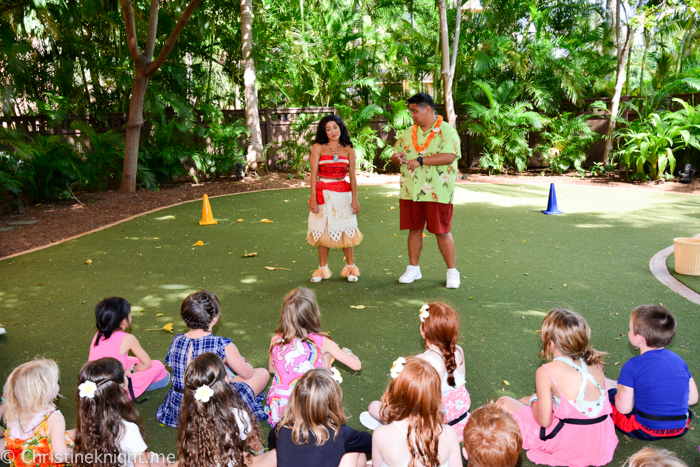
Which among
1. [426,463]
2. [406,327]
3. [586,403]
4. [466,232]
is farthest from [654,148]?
[426,463]

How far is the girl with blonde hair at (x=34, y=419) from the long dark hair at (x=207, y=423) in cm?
56

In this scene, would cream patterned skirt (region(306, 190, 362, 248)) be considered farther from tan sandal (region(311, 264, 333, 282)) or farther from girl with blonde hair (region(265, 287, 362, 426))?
girl with blonde hair (region(265, 287, 362, 426))

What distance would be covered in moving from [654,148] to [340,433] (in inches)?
419

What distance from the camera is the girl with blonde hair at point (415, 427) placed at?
2033mm

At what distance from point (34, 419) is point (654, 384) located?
9.28 ft

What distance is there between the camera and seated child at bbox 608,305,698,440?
2402 mm

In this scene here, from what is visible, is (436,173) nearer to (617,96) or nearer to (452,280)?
(452,280)

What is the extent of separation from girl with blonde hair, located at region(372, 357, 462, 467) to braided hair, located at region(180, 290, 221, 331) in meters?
1.14

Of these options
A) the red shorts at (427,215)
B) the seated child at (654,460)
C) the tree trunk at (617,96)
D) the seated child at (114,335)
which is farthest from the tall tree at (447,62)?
the seated child at (654,460)

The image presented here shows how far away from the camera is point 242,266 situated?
18.8 feet

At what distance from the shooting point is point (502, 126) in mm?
12742

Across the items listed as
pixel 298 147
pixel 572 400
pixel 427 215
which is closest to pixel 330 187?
pixel 427 215

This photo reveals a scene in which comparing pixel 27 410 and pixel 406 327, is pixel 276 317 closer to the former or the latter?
pixel 406 327

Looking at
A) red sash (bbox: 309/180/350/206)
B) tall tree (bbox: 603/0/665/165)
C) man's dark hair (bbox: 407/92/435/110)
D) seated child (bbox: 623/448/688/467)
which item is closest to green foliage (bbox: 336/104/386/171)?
tall tree (bbox: 603/0/665/165)
